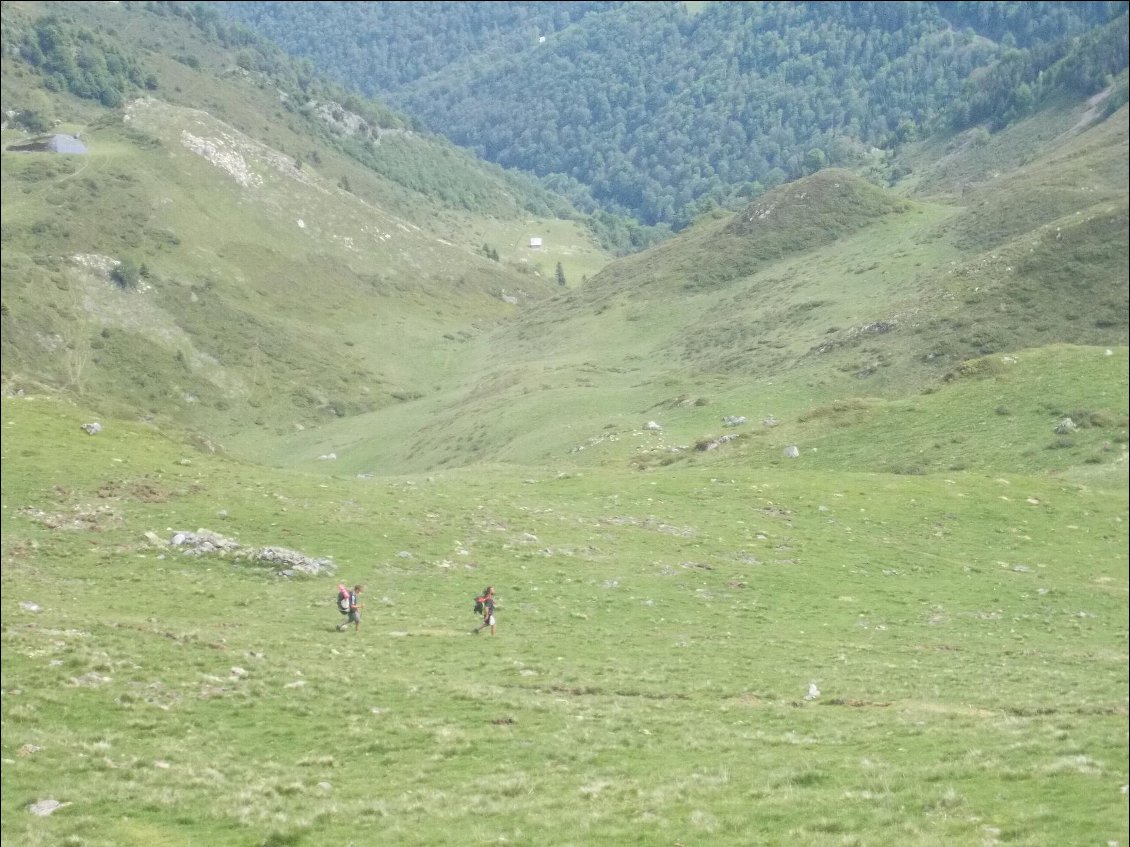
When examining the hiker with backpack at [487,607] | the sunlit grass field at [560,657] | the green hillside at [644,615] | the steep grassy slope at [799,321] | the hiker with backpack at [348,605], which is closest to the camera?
the sunlit grass field at [560,657]

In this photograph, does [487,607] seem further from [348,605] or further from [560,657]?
[348,605]

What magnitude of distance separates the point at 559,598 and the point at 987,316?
72.4 meters

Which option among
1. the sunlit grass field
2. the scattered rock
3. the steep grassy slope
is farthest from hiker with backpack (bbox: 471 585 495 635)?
the steep grassy slope

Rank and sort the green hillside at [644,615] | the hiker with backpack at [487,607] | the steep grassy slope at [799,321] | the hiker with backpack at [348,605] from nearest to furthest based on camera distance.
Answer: the green hillside at [644,615], the hiker with backpack at [348,605], the hiker with backpack at [487,607], the steep grassy slope at [799,321]

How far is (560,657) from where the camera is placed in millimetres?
35500

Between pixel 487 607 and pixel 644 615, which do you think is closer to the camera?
pixel 487 607

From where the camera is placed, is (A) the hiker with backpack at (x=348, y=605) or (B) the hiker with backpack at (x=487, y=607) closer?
(A) the hiker with backpack at (x=348, y=605)

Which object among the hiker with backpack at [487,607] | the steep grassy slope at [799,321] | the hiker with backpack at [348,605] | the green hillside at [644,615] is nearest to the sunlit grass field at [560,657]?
the green hillside at [644,615]

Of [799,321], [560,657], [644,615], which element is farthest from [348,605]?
[799,321]

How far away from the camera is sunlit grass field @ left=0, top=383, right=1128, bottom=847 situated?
1955cm

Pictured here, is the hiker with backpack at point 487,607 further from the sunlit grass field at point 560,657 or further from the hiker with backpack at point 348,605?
the hiker with backpack at point 348,605

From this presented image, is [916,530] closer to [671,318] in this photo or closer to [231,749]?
[231,749]

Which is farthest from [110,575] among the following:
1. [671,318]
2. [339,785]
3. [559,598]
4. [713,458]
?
[671,318]

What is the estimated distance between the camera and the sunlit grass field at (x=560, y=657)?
1955 centimetres
